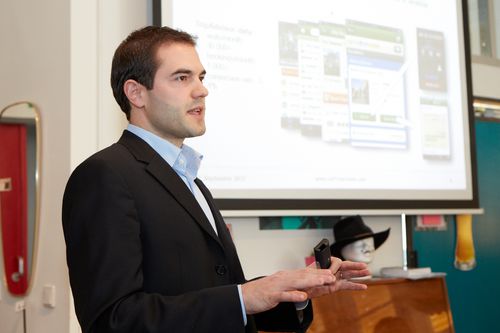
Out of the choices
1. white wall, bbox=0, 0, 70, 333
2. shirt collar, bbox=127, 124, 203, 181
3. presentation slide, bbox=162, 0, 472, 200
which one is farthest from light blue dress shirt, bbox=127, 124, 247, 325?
presentation slide, bbox=162, 0, 472, 200

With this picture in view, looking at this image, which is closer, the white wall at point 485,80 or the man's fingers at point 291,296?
the man's fingers at point 291,296

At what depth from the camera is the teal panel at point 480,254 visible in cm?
369

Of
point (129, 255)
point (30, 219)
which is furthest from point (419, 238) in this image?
point (129, 255)

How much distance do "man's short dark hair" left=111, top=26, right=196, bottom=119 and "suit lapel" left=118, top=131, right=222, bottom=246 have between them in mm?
175

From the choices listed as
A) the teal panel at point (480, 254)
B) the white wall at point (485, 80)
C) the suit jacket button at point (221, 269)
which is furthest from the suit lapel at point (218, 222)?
the white wall at point (485, 80)

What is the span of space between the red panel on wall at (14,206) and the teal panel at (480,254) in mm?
2105

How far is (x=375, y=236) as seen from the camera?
313cm

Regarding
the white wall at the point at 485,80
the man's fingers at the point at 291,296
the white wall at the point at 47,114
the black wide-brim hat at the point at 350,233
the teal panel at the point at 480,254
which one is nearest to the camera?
the man's fingers at the point at 291,296

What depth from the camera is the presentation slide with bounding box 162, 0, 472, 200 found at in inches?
114

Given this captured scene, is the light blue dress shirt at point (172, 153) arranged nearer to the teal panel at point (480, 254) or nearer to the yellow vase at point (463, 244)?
the teal panel at point (480, 254)

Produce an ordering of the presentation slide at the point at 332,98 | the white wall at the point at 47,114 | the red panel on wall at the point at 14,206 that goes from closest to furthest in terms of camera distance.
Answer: the white wall at the point at 47,114
the red panel on wall at the point at 14,206
the presentation slide at the point at 332,98

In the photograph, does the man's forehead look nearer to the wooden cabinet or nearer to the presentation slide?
the presentation slide

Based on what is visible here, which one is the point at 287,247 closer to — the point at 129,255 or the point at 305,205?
the point at 305,205

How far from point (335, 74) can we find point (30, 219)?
1.65 meters
